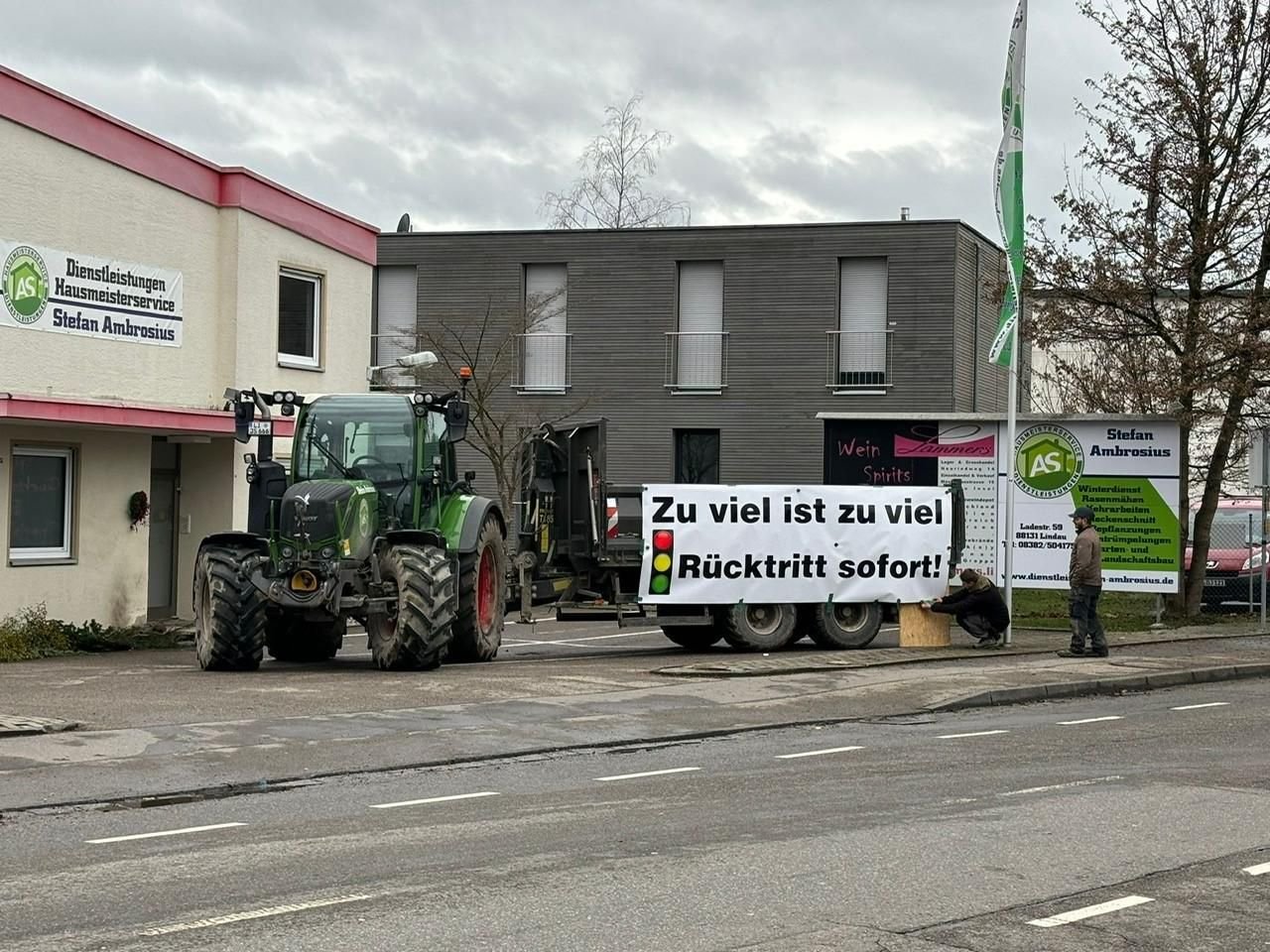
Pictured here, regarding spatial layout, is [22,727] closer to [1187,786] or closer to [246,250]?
[1187,786]

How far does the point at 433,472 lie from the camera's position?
1900cm

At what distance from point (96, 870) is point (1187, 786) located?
673 cm

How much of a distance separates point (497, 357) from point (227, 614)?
720 inches

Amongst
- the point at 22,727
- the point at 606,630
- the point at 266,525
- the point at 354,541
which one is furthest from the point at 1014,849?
the point at 606,630

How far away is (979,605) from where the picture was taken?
21.5m

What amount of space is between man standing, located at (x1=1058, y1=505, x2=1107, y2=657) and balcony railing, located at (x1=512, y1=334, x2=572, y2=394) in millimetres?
17821

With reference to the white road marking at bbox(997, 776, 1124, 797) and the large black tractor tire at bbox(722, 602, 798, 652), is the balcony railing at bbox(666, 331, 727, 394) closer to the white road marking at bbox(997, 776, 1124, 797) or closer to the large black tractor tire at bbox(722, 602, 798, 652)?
the large black tractor tire at bbox(722, 602, 798, 652)

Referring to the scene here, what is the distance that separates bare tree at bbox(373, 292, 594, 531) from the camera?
118ft

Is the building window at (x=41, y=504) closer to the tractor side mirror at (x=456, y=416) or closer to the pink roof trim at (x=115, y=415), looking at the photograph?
the pink roof trim at (x=115, y=415)

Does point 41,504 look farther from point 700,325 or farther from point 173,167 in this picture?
point 700,325

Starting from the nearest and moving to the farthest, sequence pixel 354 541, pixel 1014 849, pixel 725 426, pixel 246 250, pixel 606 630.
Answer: pixel 1014 849
pixel 354 541
pixel 246 250
pixel 606 630
pixel 725 426

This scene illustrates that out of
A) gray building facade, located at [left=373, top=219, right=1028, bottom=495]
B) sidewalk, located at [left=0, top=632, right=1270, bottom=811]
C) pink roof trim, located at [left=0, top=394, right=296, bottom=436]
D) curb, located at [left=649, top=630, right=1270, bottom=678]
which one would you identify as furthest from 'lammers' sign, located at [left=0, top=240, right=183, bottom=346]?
gray building facade, located at [left=373, top=219, right=1028, bottom=495]

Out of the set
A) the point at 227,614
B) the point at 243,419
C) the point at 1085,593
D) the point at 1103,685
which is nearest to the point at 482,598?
the point at 227,614

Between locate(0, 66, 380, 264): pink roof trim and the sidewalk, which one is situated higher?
locate(0, 66, 380, 264): pink roof trim
